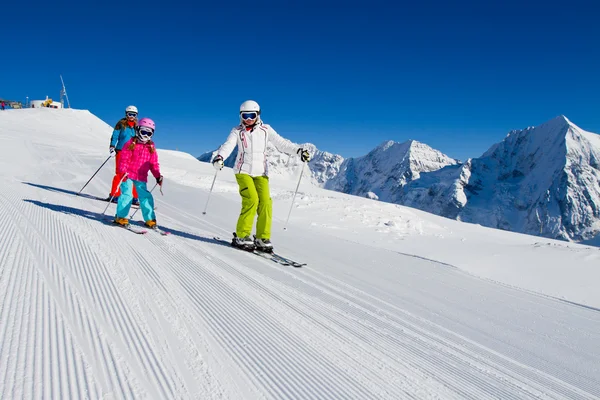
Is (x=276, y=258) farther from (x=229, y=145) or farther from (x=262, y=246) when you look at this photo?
(x=229, y=145)

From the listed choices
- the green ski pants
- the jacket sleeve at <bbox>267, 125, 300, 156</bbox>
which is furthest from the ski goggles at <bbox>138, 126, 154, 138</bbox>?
the jacket sleeve at <bbox>267, 125, 300, 156</bbox>

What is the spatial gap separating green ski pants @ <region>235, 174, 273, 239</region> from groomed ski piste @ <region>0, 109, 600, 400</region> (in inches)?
14.7

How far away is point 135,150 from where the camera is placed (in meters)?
6.09

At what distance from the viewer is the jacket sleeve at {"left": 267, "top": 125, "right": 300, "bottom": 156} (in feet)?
19.4

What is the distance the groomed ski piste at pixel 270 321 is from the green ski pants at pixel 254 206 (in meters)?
0.37

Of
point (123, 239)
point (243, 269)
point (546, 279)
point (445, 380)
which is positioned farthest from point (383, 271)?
point (123, 239)

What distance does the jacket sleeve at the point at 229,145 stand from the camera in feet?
18.0

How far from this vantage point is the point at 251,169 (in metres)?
5.49

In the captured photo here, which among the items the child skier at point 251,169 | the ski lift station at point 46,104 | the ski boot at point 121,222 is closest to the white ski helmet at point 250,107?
the child skier at point 251,169

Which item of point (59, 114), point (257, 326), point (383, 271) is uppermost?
point (59, 114)

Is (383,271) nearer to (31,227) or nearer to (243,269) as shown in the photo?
(243,269)

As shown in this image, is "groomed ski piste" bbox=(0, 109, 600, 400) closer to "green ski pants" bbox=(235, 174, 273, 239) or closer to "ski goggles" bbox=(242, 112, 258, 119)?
"green ski pants" bbox=(235, 174, 273, 239)

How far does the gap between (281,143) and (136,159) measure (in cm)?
237

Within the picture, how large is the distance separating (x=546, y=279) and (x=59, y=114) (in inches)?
2212
